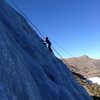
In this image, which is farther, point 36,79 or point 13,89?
point 36,79

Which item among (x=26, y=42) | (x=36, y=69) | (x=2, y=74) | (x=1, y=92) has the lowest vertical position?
(x=1, y=92)

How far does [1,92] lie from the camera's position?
22.7 feet

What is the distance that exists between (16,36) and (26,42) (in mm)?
935

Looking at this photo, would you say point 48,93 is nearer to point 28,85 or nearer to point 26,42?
point 28,85

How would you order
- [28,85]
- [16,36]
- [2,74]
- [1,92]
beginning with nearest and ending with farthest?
1. [1,92]
2. [2,74]
3. [28,85]
4. [16,36]

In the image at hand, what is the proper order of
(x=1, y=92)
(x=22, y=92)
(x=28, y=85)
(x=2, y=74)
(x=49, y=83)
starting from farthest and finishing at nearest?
(x=49, y=83) → (x=28, y=85) → (x=22, y=92) → (x=2, y=74) → (x=1, y=92)

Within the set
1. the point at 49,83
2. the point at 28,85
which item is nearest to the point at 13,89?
the point at 28,85

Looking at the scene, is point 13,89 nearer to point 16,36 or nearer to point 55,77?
point 16,36

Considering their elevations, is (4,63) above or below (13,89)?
above

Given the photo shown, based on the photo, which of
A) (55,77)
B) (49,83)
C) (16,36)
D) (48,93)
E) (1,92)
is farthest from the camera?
(55,77)

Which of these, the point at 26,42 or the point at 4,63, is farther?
the point at 26,42

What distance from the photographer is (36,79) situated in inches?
444

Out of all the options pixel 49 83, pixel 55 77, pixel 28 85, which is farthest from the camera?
pixel 55 77

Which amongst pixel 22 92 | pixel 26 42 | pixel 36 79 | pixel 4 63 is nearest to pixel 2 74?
pixel 4 63
